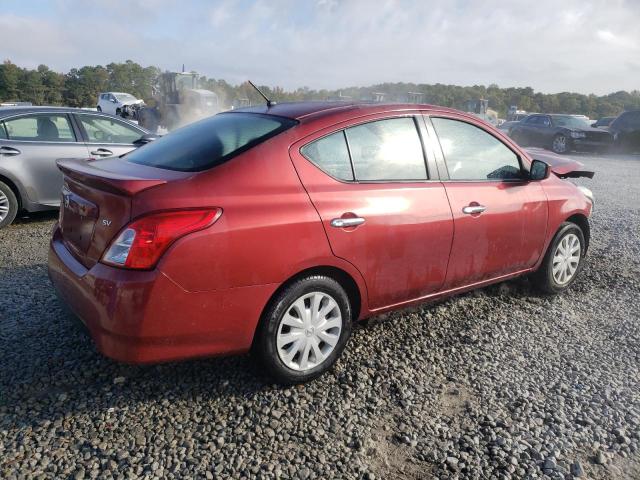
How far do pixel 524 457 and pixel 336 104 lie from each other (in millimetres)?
2290

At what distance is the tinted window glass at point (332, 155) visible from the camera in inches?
115

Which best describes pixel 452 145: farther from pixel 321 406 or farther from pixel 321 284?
pixel 321 406

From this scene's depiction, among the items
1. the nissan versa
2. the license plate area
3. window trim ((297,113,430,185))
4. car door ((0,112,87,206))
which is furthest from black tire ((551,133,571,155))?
the license plate area

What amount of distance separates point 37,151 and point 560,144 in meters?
19.0

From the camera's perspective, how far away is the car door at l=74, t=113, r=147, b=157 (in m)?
6.73

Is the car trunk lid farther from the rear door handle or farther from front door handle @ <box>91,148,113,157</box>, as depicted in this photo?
front door handle @ <box>91,148,113,157</box>

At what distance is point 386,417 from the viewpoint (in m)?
2.67

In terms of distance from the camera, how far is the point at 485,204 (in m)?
3.61

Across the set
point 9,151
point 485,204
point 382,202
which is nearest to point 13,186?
point 9,151

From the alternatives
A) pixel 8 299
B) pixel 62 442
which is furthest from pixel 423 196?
pixel 8 299

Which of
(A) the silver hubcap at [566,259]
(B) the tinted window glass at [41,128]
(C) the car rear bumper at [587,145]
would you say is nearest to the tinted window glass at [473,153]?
(A) the silver hubcap at [566,259]

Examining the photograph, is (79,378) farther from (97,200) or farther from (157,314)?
(97,200)

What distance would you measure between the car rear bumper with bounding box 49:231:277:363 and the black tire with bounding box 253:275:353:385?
0.23 ft

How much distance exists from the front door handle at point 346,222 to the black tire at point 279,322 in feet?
1.00
